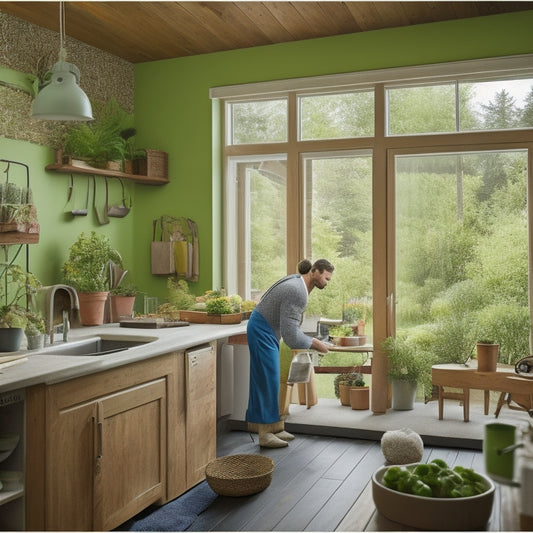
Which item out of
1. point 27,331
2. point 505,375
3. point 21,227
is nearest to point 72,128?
point 21,227

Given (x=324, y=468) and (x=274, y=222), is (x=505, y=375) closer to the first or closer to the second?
(x=324, y=468)

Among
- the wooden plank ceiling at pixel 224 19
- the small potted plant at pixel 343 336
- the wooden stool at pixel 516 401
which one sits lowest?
the wooden stool at pixel 516 401

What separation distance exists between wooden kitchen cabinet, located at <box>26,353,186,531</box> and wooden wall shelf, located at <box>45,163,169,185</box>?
6.51 ft

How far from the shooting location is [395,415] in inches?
209

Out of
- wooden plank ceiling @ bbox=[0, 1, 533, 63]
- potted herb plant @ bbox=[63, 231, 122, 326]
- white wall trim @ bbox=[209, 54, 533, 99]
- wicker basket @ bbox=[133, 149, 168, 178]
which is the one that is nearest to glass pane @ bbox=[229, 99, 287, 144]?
white wall trim @ bbox=[209, 54, 533, 99]

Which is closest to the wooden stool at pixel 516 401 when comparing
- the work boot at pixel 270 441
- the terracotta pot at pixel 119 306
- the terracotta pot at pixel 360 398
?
the terracotta pot at pixel 360 398

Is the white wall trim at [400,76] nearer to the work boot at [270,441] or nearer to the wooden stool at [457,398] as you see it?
the wooden stool at [457,398]

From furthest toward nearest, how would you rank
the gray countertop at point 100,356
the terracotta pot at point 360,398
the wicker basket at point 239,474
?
1. the terracotta pot at point 360,398
2. the wicker basket at point 239,474
3. the gray countertop at point 100,356

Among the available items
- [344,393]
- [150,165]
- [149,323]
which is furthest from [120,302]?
[344,393]

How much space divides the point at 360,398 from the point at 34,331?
285 cm

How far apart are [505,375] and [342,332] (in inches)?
51.7

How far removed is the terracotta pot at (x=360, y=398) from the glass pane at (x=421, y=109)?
83.4 inches

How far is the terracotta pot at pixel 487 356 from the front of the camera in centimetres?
491

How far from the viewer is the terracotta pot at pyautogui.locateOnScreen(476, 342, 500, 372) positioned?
193 inches
